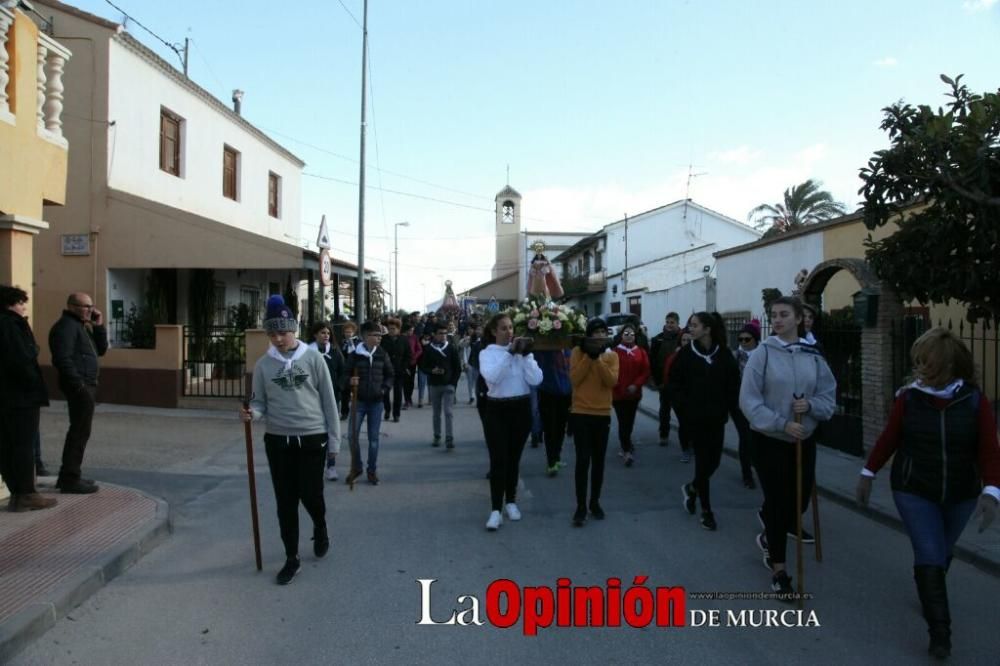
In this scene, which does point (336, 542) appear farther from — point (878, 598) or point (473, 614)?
point (878, 598)

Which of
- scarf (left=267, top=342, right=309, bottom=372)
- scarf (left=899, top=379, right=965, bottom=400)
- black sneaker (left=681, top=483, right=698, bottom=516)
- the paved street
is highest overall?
scarf (left=267, top=342, right=309, bottom=372)

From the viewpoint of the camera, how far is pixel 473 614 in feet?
15.4

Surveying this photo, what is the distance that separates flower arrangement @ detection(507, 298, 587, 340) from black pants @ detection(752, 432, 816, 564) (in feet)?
11.7

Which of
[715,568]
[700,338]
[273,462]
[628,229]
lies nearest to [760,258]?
[700,338]

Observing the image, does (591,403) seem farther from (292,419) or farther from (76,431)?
(76,431)

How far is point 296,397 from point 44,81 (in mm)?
5676

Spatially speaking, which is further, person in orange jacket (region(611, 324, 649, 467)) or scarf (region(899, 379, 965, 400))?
person in orange jacket (region(611, 324, 649, 467))

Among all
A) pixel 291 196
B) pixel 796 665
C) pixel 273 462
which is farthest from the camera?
pixel 291 196

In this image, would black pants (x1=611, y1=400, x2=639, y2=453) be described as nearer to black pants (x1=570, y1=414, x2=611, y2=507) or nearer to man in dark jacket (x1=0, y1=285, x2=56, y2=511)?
black pants (x1=570, y1=414, x2=611, y2=507)

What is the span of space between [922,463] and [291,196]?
2481 cm

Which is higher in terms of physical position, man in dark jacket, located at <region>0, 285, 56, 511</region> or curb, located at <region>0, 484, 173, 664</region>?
man in dark jacket, located at <region>0, 285, 56, 511</region>

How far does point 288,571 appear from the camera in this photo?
17.4ft

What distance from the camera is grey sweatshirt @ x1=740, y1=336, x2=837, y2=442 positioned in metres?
5.09

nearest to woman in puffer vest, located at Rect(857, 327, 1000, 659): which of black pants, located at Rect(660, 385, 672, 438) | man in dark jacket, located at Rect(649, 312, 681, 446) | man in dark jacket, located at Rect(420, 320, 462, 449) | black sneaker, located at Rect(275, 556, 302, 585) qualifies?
black sneaker, located at Rect(275, 556, 302, 585)
